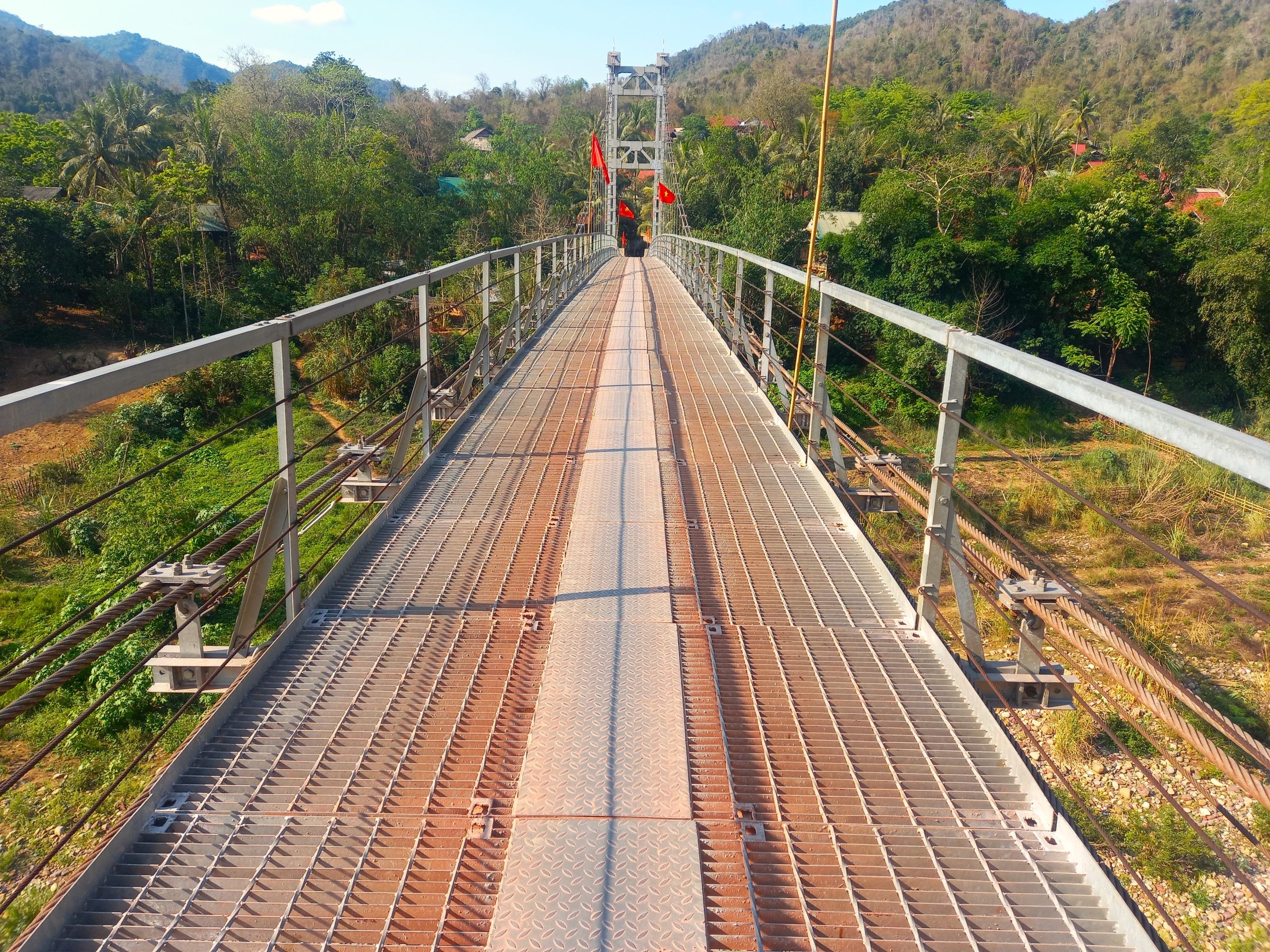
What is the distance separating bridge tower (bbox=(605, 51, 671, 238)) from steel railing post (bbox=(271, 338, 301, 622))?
108 feet

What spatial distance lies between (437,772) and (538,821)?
318 millimetres

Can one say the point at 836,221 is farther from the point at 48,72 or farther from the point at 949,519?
the point at 48,72

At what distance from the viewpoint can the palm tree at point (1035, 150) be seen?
31297 millimetres

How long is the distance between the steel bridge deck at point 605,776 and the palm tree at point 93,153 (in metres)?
34.7

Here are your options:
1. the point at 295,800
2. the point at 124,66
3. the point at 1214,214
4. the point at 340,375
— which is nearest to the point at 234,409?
the point at 340,375

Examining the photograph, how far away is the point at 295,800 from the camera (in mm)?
2018

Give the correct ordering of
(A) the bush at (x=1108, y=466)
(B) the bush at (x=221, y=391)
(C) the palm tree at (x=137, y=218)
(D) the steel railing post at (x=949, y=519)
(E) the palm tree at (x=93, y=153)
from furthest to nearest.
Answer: (E) the palm tree at (x=93, y=153), (C) the palm tree at (x=137, y=218), (B) the bush at (x=221, y=391), (A) the bush at (x=1108, y=466), (D) the steel railing post at (x=949, y=519)

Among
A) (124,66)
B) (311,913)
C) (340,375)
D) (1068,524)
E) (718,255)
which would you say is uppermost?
(124,66)

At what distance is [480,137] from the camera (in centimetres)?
7012

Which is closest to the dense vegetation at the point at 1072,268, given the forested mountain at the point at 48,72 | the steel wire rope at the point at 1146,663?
the steel wire rope at the point at 1146,663

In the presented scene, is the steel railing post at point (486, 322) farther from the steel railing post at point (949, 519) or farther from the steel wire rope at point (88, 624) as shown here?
the steel railing post at point (949, 519)

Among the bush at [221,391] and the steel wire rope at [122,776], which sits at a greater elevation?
the steel wire rope at [122,776]

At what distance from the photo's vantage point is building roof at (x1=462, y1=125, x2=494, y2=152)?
6489cm

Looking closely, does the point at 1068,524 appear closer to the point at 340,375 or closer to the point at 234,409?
the point at 340,375
